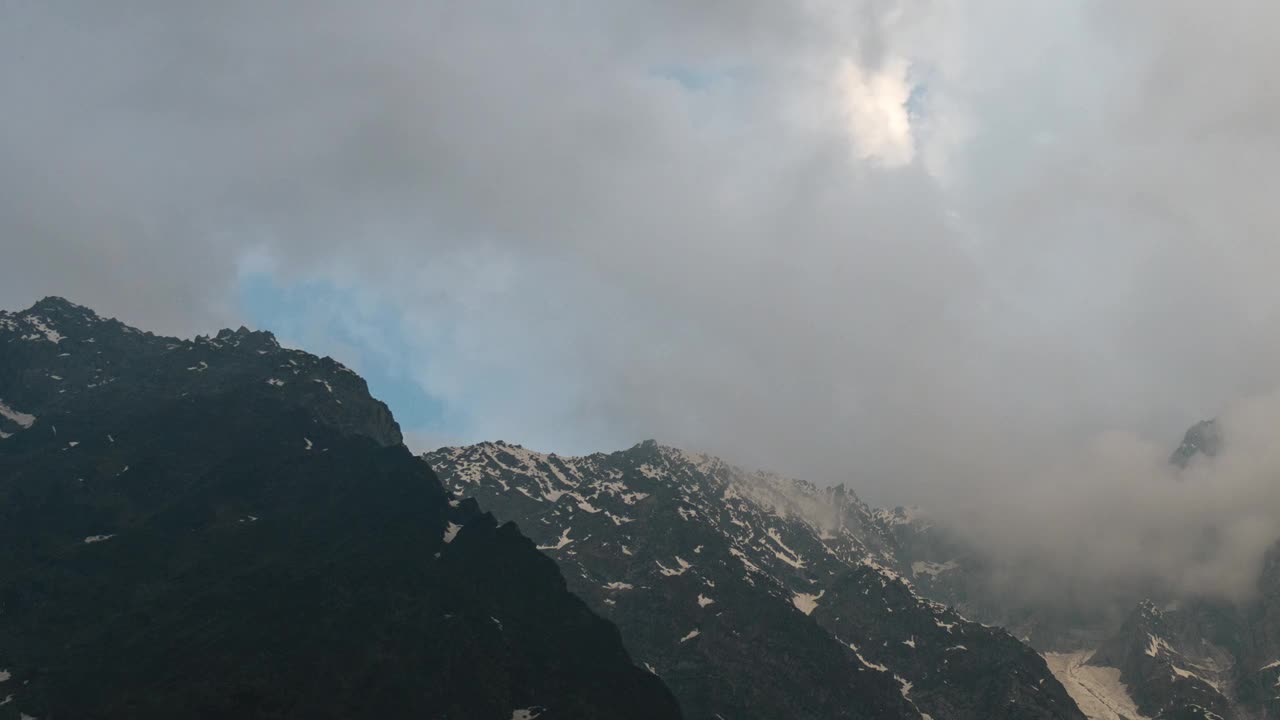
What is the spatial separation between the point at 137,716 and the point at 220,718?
16.8 m

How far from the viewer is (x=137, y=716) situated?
19800 cm

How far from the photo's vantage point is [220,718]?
198750 mm
